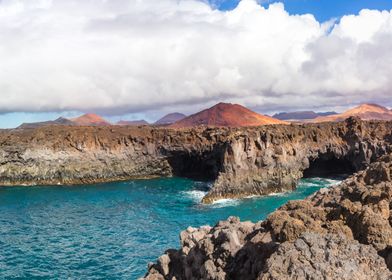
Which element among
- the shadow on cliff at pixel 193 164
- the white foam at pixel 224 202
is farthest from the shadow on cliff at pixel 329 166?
the white foam at pixel 224 202

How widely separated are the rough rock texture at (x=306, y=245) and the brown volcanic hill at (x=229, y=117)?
91.4 metres

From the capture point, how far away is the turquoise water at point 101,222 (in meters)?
27.0

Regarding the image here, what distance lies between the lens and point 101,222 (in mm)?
38312

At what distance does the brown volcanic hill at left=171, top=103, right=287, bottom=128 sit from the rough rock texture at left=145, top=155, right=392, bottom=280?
3597 inches

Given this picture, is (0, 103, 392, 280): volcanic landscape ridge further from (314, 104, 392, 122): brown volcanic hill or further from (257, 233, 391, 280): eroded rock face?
(314, 104, 392, 122): brown volcanic hill

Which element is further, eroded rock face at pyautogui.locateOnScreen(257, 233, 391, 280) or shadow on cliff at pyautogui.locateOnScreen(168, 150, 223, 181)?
shadow on cliff at pyautogui.locateOnScreen(168, 150, 223, 181)

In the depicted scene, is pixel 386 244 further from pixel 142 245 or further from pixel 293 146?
pixel 293 146

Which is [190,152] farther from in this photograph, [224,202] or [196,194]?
[224,202]

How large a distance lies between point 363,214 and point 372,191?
3219mm

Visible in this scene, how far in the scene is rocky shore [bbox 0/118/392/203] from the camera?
53.5 meters

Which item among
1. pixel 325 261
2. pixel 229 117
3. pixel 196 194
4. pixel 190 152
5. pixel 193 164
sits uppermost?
pixel 229 117

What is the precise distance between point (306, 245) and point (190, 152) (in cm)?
6187

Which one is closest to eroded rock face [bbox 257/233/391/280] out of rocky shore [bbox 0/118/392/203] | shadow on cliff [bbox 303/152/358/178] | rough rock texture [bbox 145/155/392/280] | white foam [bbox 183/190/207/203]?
rough rock texture [bbox 145/155/392/280]

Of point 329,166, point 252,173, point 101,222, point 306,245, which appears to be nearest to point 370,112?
point 329,166
